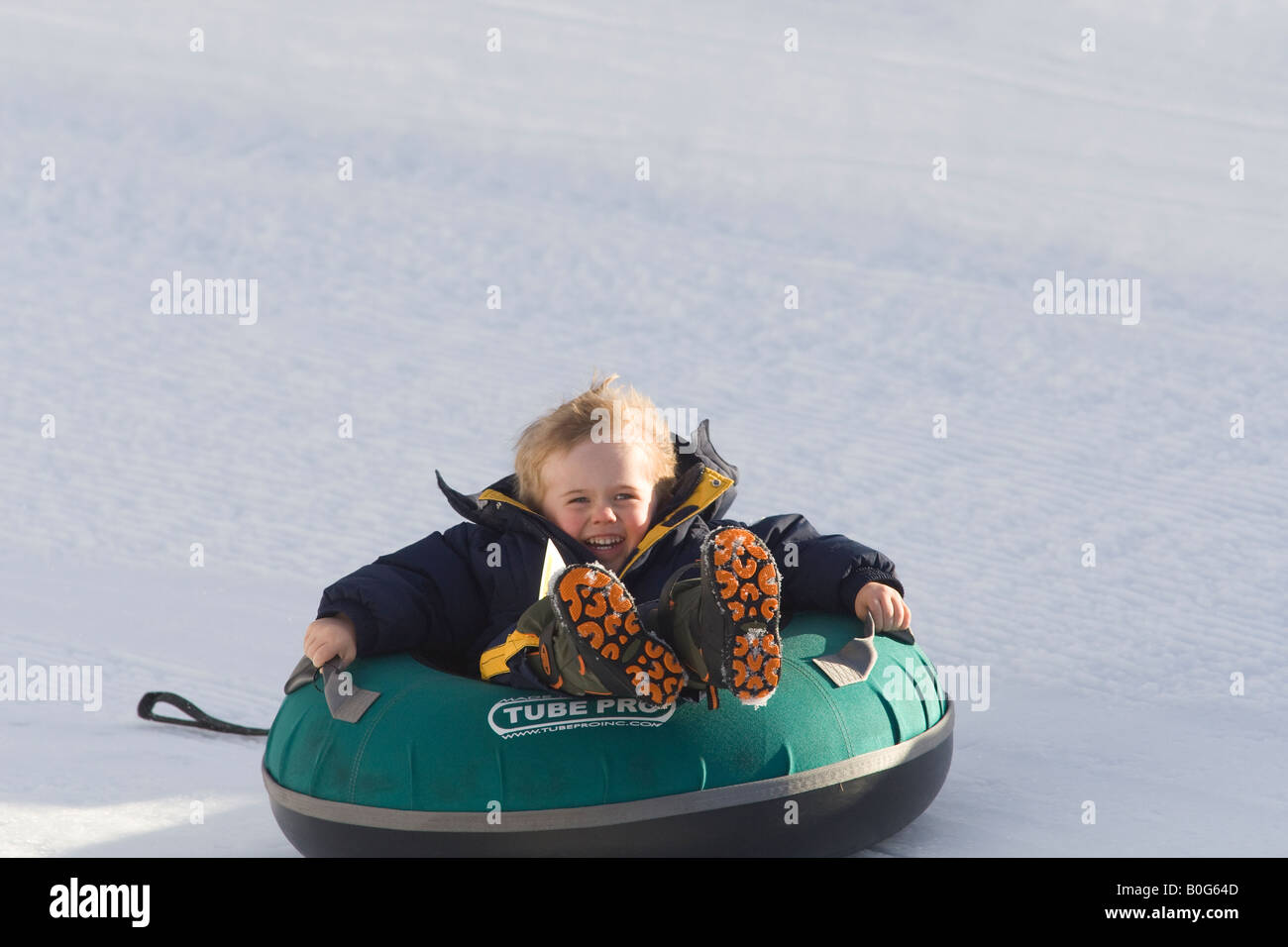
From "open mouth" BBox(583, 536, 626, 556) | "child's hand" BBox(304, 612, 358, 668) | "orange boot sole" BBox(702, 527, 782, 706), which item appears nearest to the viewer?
"orange boot sole" BBox(702, 527, 782, 706)

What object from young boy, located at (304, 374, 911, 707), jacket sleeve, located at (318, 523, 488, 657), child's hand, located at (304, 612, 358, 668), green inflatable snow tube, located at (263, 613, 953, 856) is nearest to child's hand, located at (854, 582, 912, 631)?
young boy, located at (304, 374, 911, 707)

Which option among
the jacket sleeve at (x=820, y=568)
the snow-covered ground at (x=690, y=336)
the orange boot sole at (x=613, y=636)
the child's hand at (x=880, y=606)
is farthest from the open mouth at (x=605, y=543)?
the snow-covered ground at (x=690, y=336)

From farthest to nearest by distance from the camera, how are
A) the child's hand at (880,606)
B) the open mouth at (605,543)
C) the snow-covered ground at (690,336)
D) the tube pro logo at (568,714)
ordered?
the snow-covered ground at (690,336) → the open mouth at (605,543) → the child's hand at (880,606) → the tube pro logo at (568,714)

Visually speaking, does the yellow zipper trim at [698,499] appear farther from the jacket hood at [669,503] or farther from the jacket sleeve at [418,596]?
the jacket sleeve at [418,596]

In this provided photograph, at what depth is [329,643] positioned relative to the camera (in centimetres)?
247

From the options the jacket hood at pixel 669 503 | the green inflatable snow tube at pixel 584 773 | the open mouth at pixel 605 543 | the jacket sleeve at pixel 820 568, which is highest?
the jacket hood at pixel 669 503

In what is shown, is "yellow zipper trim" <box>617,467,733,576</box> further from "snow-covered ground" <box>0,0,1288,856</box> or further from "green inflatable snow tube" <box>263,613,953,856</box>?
"snow-covered ground" <box>0,0,1288,856</box>

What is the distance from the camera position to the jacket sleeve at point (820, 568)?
2.68m

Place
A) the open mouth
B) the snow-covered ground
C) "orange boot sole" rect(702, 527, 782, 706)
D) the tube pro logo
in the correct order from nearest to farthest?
"orange boot sole" rect(702, 527, 782, 706) < the tube pro logo < the open mouth < the snow-covered ground

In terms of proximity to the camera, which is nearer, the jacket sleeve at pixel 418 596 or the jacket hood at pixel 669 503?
the jacket sleeve at pixel 418 596

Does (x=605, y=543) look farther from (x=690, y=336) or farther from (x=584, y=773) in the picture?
(x=690, y=336)

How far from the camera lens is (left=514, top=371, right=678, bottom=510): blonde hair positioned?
278cm

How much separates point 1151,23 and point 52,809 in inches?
382

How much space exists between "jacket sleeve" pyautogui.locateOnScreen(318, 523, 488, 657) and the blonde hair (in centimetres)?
15
